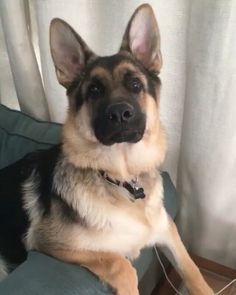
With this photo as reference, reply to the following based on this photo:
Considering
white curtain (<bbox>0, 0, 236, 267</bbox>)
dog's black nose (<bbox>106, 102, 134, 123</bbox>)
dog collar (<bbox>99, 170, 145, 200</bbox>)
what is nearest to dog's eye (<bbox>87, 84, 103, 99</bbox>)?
dog's black nose (<bbox>106, 102, 134, 123</bbox>)

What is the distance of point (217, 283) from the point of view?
172cm

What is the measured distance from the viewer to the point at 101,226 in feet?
4.21

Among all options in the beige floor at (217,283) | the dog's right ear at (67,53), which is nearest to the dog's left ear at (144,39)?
the dog's right ear at (67,53)

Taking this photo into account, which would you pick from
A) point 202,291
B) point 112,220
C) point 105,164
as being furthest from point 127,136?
point 202,291

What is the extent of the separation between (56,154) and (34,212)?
0.72 feet

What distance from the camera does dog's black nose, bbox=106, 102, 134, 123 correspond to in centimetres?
118

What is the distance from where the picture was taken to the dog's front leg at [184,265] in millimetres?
1465

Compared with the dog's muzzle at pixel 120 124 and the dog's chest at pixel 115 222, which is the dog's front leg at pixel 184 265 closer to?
the dog's chest at pixel 115 222

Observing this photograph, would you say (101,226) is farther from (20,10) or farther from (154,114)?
(20,10)

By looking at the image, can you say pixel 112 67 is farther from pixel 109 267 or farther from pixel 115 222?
pixel 109 267

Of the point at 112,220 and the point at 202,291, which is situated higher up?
the point at 112,220

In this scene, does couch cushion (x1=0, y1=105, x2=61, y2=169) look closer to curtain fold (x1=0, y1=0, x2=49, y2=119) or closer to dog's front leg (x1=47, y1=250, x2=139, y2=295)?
curtain fold (x1=0, y1=0, x2=49, y2=119)

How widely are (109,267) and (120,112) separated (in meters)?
0.47

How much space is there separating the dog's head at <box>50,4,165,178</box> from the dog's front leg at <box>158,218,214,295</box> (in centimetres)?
30
